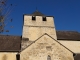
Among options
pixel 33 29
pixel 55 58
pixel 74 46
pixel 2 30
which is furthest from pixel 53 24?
pixel 2 30

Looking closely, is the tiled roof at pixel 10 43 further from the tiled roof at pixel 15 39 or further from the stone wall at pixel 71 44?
the stone wall at pixel 71 44

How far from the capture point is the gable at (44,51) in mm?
16514

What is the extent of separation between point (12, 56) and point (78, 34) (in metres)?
12.0

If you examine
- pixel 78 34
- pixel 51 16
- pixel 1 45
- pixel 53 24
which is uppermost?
pixel 51 16

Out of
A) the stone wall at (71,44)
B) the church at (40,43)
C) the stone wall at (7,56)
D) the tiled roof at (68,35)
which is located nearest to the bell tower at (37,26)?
the church at (40,43)

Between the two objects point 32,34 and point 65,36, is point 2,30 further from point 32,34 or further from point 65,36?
point 65,36

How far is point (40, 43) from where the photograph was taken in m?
17.3

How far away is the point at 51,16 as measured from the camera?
75.7 ft

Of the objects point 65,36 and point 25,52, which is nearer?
point 25,52

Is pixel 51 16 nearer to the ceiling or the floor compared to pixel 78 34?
nearer to the ceiling

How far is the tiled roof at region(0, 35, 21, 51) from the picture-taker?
18.4 m

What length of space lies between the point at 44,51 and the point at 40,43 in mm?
1173

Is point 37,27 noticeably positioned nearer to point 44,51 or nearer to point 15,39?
point 15,39

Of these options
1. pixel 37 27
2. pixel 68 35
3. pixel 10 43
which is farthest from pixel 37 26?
pixel 68 35
